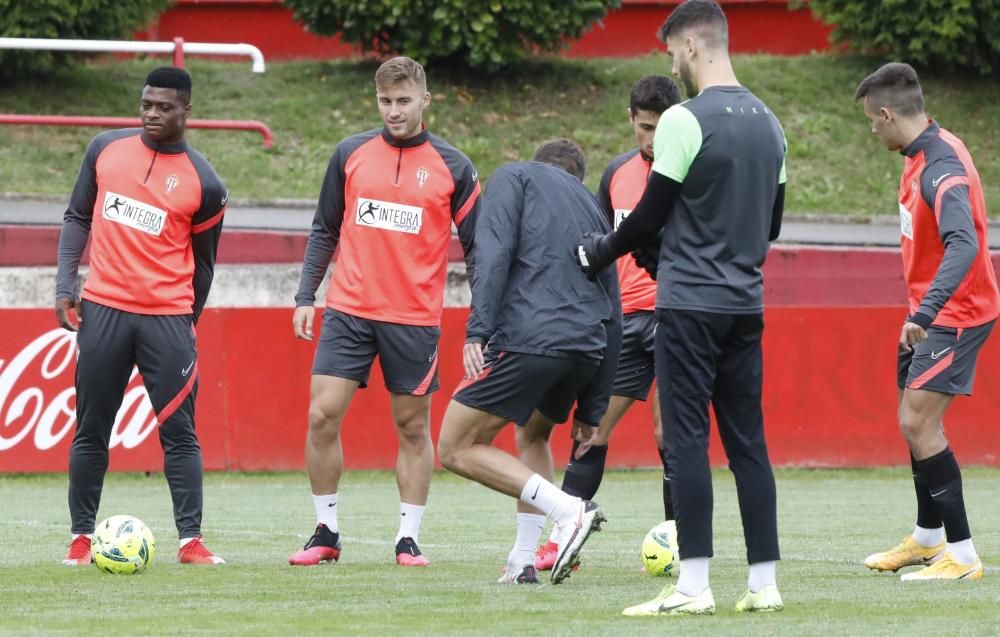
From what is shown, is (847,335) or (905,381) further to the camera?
(847,335)

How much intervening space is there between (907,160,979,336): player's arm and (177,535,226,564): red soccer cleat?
136 inches

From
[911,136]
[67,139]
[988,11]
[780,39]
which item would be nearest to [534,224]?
[911,136]

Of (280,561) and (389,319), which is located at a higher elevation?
(389,319)

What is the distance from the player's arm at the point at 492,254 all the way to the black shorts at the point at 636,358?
1740mm

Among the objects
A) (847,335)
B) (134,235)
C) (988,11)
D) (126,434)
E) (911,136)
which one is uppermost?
(988,11)

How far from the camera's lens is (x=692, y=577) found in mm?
6055

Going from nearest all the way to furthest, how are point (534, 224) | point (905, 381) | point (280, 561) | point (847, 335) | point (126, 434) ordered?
point (534, 224)
point (905, 381)
point (280, 561)
point (126, 434)
point (847, 335)

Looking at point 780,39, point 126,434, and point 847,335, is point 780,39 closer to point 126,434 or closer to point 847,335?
point 847,335

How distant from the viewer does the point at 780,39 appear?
29.3 meters

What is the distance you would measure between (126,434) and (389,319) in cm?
677

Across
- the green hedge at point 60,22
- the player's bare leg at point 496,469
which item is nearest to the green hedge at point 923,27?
the green hedge at point 60,22

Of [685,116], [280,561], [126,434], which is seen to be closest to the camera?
[685,116]

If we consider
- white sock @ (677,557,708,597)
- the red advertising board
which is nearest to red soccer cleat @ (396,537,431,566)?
white sock @ (677,557,708,597)

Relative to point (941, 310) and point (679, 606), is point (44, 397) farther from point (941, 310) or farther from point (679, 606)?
point (679, 606)
